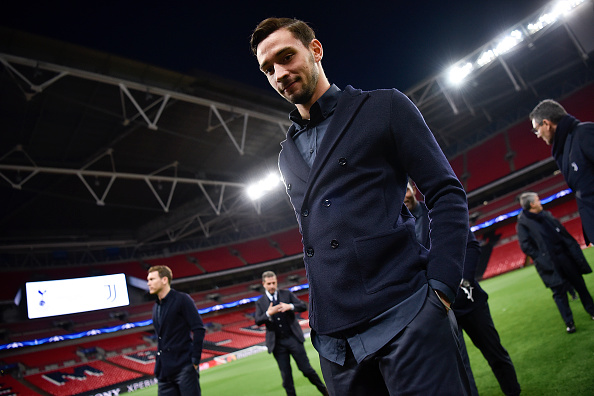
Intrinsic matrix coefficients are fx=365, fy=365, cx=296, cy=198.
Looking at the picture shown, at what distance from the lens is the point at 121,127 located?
514 inches

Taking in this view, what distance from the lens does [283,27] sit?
155 cm

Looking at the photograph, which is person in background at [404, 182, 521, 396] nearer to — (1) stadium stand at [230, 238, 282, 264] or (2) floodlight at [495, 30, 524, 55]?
(2) floodlight at [495, 30, 524, 55]

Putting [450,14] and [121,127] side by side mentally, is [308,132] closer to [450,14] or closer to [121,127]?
[121,127]

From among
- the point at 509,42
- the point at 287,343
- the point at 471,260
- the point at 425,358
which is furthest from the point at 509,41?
the point at 425,358

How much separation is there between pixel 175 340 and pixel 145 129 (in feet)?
35.4

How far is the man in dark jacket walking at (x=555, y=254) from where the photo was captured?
4.91 meters

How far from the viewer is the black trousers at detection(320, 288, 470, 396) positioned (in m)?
1.12

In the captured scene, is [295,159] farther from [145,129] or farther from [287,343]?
[145,129]

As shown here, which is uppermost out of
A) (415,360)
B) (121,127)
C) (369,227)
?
(121,127)

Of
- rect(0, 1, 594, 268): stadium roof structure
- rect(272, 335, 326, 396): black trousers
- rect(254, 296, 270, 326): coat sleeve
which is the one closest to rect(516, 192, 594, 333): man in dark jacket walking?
rect(272, 335, 326, 396): black trousers

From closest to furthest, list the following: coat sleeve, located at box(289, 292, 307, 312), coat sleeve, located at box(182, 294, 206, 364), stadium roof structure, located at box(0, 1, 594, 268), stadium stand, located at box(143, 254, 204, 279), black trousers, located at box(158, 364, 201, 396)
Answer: black trousers, located at box(158, 364, 201, 396)
coat sleeve, located at box(182, 294, 206, 364)
coat sleeve, located at box(289, 292, 307, 312)
stadium roof structure, located at box(0, 1, 594, 268)
stadium stand, located at box(143, 254, 204, 279)

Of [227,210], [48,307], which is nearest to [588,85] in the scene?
[227,210]

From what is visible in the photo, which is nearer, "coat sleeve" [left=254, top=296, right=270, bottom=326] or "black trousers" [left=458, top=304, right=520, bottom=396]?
"black trousers" [left=458, top=304, right=520, bottom=396]

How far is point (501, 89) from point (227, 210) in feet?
62.4
